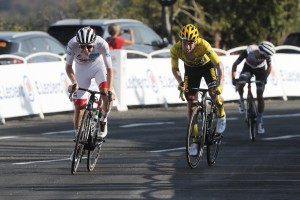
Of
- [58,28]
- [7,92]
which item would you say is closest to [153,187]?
[7,92]

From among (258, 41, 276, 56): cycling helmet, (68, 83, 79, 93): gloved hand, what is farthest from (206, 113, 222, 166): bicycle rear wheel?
(258, 41, 276, 56): cycling helmet

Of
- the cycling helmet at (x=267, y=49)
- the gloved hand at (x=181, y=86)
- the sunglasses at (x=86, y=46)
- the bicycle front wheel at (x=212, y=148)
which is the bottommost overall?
the bicycle front wheel at (x=212, y=148)

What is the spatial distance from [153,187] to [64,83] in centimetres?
1110

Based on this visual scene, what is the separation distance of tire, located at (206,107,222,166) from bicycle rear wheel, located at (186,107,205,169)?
6.8 inches

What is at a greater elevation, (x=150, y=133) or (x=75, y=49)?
(x=75, y=49)

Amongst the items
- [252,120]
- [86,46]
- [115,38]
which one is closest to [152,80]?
[115,38]

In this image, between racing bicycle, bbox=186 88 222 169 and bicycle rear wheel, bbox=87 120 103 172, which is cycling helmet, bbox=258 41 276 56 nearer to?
racing bicycle, bbox=186 88 222 169

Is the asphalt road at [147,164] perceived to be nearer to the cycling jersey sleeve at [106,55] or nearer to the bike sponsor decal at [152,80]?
the cycling jersey sleeve at [106,55]

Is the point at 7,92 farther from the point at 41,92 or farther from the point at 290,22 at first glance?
the point at 290,22

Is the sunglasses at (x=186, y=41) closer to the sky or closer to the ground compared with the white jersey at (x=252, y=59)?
closer to the sky

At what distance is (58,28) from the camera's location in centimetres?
2853

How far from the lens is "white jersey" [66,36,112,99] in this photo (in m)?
14.4

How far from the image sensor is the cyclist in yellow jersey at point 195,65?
14.4 metres

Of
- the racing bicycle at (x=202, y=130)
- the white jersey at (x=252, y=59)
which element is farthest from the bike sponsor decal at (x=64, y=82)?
the racing bicycle at (x=202, y=130)
